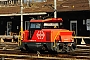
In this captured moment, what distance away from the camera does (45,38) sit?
17500 millimetres

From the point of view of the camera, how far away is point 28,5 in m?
37.2

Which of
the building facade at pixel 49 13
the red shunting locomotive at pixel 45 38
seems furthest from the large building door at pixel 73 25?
the red shunting locomotive at pixel 45 38

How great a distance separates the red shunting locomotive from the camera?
17.4 meters

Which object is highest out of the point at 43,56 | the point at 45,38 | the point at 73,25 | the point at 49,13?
the point at 49,13

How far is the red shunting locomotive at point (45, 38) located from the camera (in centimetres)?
1742

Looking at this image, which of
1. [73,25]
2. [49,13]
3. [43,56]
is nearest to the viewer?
[43,56]

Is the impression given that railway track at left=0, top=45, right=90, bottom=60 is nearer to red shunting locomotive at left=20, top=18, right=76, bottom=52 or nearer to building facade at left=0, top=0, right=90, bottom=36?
red shunting locomotive at left=20, top=18, right=76, bottom=52

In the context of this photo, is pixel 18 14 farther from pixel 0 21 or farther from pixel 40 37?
pixel 40 37

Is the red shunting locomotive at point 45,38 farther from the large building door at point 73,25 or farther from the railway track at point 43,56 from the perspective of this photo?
the large building door at point 73,25

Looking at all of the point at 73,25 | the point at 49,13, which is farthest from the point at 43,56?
the point at 73,25

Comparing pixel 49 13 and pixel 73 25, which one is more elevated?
pixel 49 13

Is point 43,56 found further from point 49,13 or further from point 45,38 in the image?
point 49,13

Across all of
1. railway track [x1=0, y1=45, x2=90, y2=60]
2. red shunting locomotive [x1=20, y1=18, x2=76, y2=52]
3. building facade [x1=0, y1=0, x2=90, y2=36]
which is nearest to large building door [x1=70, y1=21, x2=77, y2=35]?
building facade [x1=0, y1=0, x2=90, y2=36]

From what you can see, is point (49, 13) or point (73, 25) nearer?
point (49, 13)
